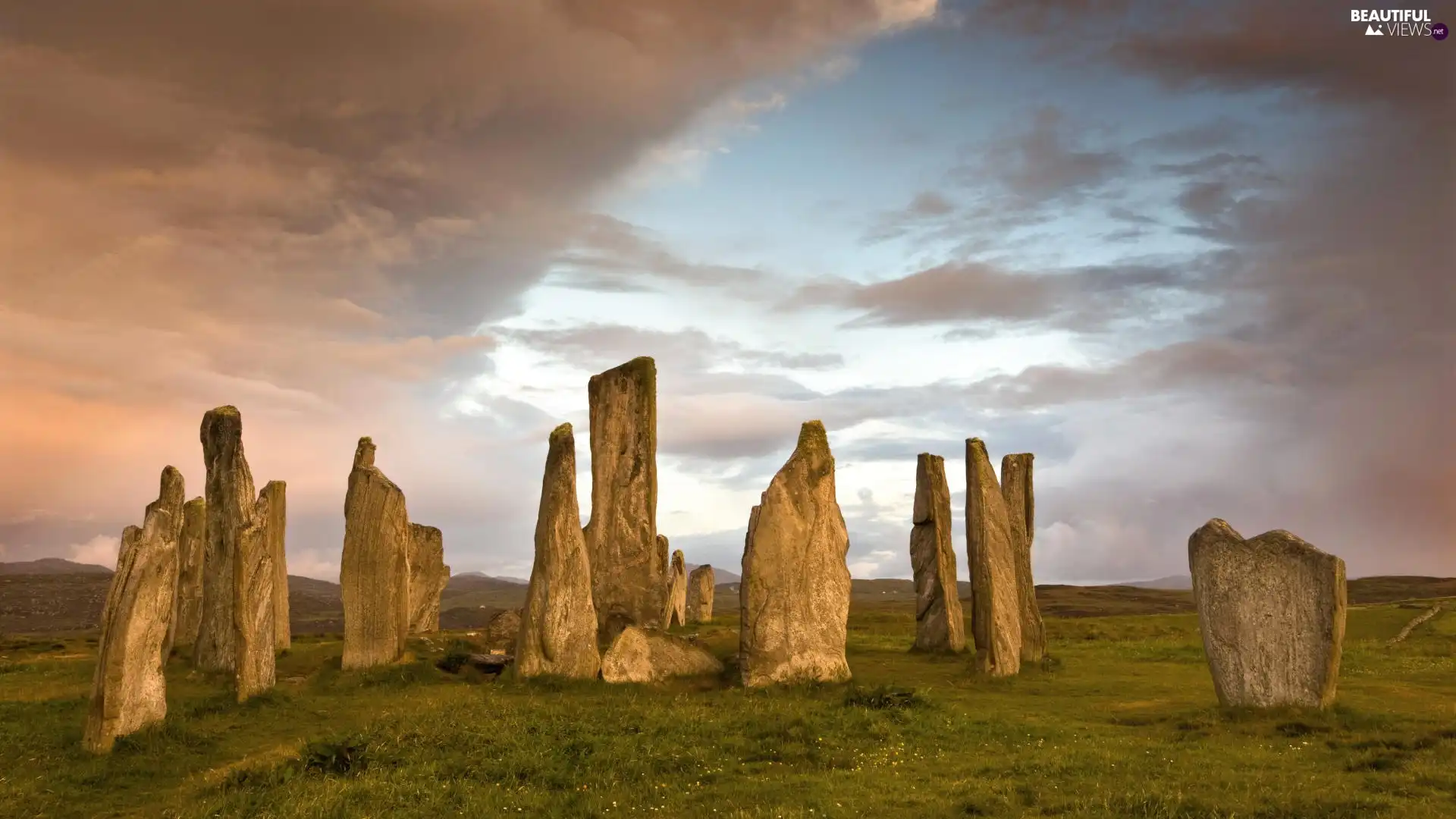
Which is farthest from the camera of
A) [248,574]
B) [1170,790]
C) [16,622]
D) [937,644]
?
[16,622]

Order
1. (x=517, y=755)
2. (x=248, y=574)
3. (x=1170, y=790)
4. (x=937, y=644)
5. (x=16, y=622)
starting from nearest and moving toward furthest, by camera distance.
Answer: (x=1170, y=790), (x=517, y=755), (x=248, y=574), (x=937, y=644), (x=16, y=622)

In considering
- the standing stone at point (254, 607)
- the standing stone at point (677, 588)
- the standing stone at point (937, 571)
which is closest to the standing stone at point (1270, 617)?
the standing stone at point (937, 571)

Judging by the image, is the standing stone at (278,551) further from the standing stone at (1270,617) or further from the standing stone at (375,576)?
the standing stone at (1270,617)

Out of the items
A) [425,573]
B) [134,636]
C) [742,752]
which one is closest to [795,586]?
[742,752]

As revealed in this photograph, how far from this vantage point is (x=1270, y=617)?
70.6 feet

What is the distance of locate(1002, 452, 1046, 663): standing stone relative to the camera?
30562mm

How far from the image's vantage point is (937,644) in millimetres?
34750

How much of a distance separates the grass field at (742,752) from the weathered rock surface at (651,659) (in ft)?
2.29

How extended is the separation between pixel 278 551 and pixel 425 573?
39.2 feet

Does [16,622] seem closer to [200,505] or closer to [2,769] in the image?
[200,505]

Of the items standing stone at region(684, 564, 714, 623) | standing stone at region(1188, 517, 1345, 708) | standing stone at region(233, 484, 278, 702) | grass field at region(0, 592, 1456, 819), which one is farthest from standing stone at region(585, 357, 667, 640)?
standing stone at region(684, 564, 714, 623)

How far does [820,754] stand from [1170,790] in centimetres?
616

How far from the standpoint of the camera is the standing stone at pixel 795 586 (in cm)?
2614

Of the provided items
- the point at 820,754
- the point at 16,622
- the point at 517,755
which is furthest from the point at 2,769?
the point at 16,622
